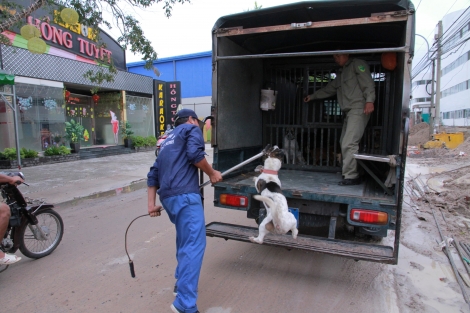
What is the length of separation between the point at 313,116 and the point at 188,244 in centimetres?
377

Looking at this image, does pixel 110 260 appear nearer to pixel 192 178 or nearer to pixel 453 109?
pixel 192 178

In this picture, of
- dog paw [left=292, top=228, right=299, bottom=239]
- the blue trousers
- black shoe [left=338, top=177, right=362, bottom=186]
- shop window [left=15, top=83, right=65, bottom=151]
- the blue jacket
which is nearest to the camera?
the blue trousers

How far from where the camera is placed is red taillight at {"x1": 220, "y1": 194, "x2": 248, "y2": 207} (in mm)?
3654

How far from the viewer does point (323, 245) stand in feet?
9.91

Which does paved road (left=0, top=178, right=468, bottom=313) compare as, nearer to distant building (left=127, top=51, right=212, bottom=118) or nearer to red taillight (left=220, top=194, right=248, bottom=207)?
red taillight (left=220, top=194, right=248, bottom=207)

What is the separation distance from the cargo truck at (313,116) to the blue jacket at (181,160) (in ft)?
3.22

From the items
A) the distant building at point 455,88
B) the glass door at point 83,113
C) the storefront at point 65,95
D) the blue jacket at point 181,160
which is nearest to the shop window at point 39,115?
the storefront at point 65,95

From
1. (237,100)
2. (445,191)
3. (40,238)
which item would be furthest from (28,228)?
(445,191)

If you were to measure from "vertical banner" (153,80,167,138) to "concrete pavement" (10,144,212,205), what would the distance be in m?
6.17

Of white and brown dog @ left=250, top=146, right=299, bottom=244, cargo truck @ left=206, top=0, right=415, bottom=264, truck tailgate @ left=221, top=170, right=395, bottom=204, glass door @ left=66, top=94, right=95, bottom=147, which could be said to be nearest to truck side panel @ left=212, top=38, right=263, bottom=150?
cargo truck @ left=206, top=0, right=415, bottom=264

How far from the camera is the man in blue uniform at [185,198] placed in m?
2.49

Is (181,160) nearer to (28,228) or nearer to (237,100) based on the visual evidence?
(237,100)

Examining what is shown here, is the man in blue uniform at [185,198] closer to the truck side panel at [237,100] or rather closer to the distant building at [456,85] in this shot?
the truck side panel at [237,100]

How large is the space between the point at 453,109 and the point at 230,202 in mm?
49929
